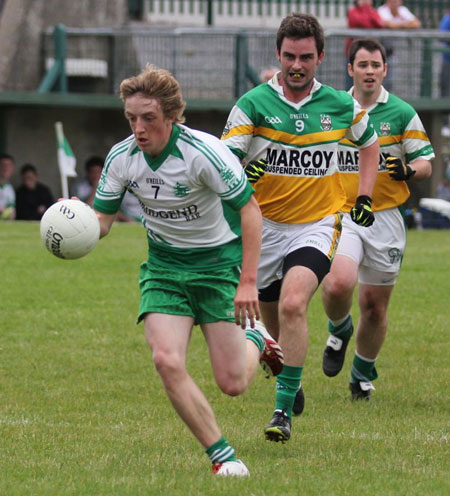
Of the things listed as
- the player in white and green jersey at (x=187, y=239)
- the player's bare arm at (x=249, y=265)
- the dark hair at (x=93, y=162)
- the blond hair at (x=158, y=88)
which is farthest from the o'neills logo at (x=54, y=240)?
the dark hair at (x=93, y=162)

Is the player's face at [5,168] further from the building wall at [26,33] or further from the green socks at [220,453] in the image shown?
the green socks at [220,453]

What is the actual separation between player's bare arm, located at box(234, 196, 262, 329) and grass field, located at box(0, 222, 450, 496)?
81 cm

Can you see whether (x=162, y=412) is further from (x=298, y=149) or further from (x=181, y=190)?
(x=181, y=190)

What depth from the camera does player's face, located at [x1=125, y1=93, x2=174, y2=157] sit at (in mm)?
5945

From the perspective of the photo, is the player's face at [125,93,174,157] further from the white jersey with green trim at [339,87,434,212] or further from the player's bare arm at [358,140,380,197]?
the white jersey with green trim at [339,87,434,212]

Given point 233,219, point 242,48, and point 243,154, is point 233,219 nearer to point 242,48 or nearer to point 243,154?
point 243,154

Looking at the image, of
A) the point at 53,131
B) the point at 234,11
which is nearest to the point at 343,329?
the point at 53,131

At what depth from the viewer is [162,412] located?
26.8 ft

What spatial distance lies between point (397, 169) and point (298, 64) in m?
1.15

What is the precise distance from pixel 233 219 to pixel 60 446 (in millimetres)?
1675

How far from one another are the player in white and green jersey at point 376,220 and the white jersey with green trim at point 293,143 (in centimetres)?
87

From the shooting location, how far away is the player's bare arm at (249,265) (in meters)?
5.93

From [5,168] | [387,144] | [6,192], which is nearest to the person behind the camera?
[387,144]

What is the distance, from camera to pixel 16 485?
19.0ft
